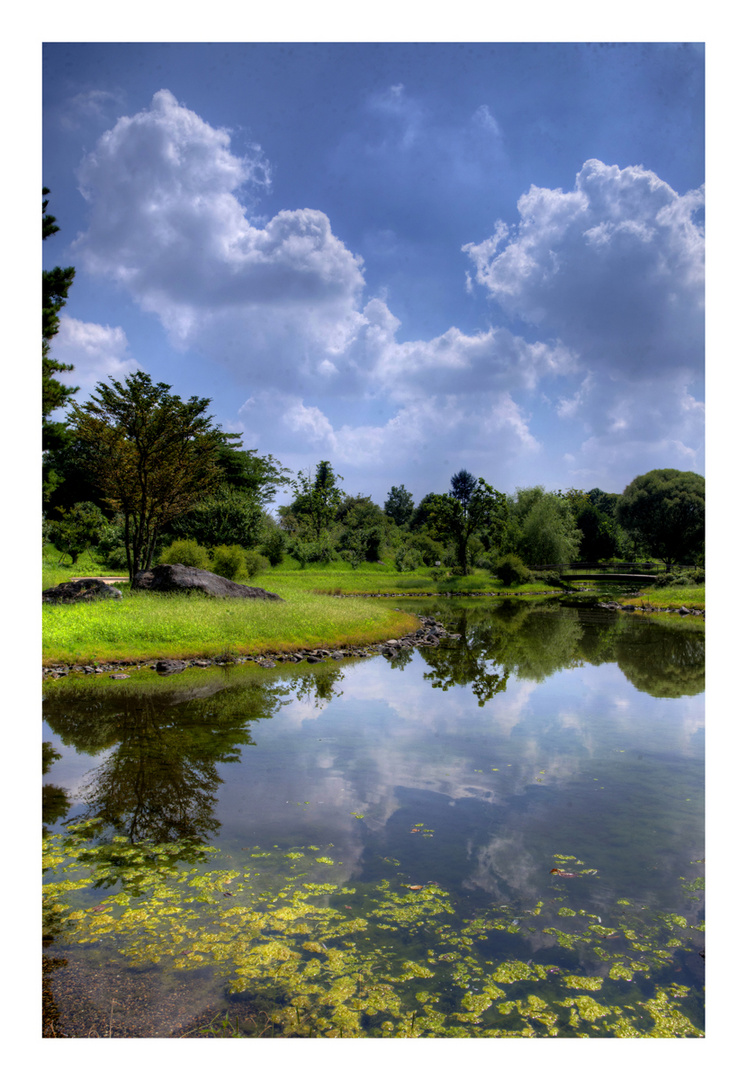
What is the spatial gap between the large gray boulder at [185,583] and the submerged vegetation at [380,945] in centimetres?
1684

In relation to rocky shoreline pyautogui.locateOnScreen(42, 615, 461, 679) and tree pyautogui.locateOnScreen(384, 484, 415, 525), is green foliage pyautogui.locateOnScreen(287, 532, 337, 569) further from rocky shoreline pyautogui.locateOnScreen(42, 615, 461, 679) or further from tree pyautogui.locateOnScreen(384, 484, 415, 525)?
tree pyautogui.locateOnScreen(384, 484, 415, 525)

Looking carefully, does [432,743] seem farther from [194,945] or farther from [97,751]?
[194,945]

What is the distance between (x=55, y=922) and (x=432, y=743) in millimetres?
5432

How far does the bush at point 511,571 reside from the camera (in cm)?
4272

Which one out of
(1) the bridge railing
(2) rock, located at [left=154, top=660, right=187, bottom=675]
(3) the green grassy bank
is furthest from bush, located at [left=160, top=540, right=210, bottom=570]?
(1) the bridge railing

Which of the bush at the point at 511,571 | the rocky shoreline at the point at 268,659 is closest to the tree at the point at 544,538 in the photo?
the bush at the point at 511,571

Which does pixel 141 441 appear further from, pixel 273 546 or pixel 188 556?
pixel 273 546

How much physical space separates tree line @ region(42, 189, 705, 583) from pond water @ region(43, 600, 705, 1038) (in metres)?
8.63

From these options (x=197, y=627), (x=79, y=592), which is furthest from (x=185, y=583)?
(x=197, y=627)

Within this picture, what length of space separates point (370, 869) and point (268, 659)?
990cm

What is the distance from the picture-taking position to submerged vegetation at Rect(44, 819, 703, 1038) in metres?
3.18

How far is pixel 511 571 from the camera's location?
42.8 m

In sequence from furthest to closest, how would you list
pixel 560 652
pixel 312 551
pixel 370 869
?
1. pixel 312 551
2. pixel 560 652
3. pixel 370 869

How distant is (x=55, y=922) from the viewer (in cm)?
403
